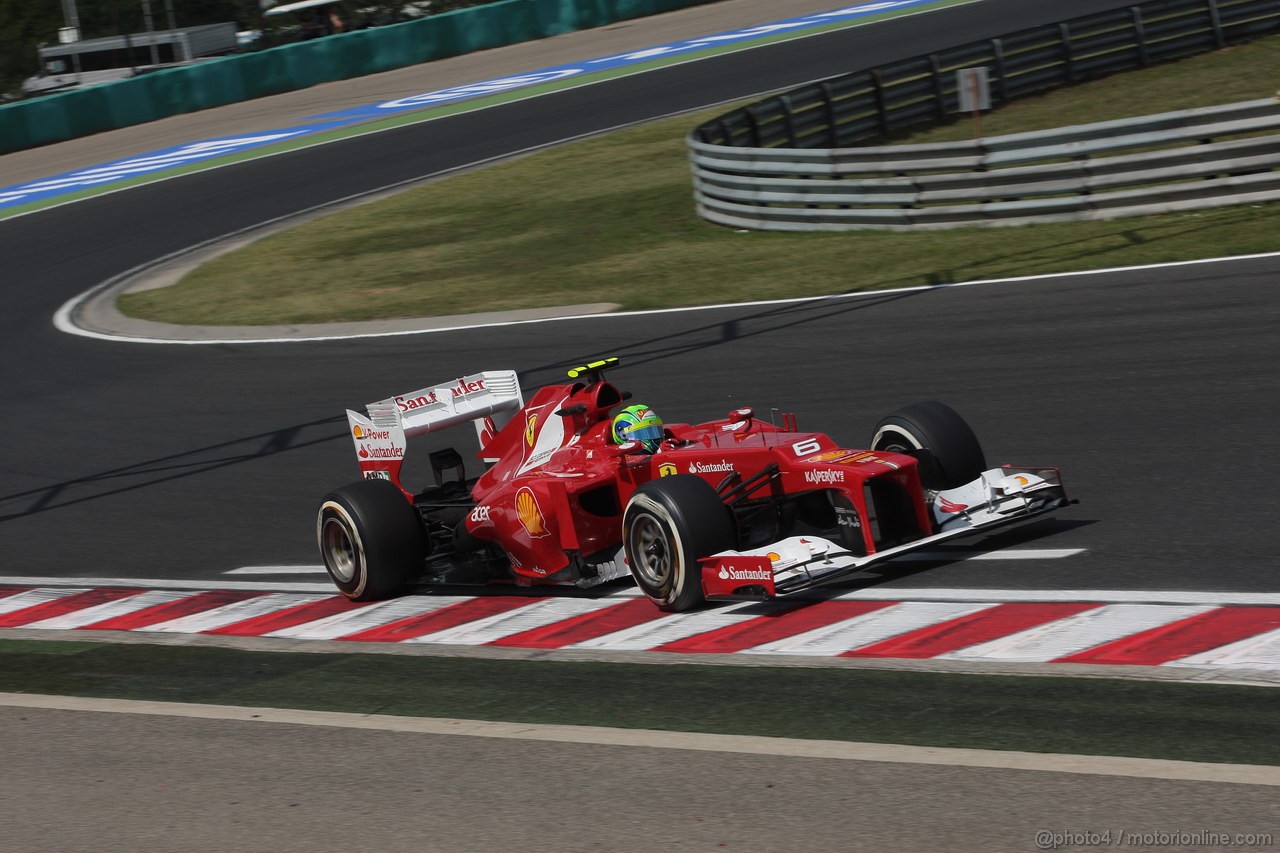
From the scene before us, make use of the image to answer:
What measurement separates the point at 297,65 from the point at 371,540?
3592 cm

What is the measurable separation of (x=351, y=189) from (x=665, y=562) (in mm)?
22978

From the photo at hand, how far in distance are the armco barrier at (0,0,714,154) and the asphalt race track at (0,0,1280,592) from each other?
62.4 feet

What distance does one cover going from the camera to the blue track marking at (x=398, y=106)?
1348 inches

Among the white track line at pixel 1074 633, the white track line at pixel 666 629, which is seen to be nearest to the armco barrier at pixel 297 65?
the white track line at pixel 666 629

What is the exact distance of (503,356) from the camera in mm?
16266

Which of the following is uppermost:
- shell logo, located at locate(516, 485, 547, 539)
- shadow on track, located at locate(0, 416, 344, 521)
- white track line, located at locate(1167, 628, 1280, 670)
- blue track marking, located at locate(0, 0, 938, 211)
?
blue track marking, located at locate(0, 0, 938, 211)

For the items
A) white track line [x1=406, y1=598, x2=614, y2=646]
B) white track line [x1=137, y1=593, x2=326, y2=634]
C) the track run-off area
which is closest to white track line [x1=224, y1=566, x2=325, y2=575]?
the track run-off area

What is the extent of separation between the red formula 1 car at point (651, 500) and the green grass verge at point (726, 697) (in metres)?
0.86

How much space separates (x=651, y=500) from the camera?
793cm

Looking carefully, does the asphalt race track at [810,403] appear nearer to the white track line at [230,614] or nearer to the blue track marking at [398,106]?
the white track line at [230,614]

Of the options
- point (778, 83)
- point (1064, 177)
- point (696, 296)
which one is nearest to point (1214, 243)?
point (1064, 177)

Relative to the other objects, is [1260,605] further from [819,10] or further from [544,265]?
[819,10]

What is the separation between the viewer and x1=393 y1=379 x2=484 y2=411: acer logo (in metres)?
10.0

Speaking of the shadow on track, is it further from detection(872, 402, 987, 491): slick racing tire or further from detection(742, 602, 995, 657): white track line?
detection(742, 602, 995, 657): white track line
